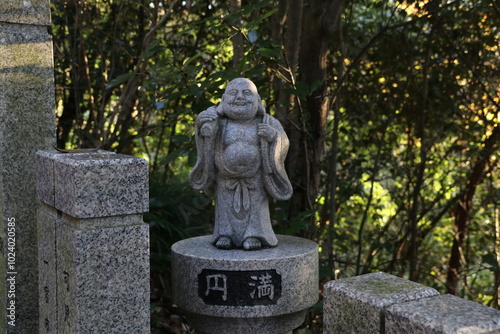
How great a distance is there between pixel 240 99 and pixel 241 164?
0.41 m

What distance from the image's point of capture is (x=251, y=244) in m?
4.09

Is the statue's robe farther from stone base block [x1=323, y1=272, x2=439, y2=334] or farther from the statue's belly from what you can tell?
stone base block [x1=323, y1=272, x2=439, y2=334]

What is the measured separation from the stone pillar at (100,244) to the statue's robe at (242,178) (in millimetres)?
1031

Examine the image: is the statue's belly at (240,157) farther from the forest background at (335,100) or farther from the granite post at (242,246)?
the forest background at (335,100)

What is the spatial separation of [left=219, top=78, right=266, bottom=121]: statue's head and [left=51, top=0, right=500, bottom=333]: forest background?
0.88 meters

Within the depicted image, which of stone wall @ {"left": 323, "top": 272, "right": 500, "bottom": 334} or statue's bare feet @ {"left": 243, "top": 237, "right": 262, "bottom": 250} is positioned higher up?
stone wall @ {"left": 323, "top": 272, "right": 500, "bottom": 334}

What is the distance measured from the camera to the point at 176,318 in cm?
554

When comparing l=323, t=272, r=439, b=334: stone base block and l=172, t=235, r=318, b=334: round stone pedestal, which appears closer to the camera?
l=323, t=272, r=439, b=334: stone base block

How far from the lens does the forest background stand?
5574 millimetres

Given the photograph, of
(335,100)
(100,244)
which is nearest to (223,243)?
A: (100,244)

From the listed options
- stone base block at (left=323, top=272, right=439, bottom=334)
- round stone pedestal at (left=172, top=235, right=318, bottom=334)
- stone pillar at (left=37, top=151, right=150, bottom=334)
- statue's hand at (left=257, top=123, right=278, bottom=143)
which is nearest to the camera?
stone base block at (left=323, top=272, right=439, bottom=334)

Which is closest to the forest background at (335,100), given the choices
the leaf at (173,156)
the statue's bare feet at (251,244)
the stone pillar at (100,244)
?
the leaf at (173,156)

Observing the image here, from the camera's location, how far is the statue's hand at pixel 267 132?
4051 mm

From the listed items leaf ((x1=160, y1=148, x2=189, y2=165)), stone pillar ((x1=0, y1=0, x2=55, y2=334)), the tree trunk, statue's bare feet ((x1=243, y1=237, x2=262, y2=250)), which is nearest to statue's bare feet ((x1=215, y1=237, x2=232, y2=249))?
statue's bare feet ((x1=243, y1=237, x2=262, y2=250))
